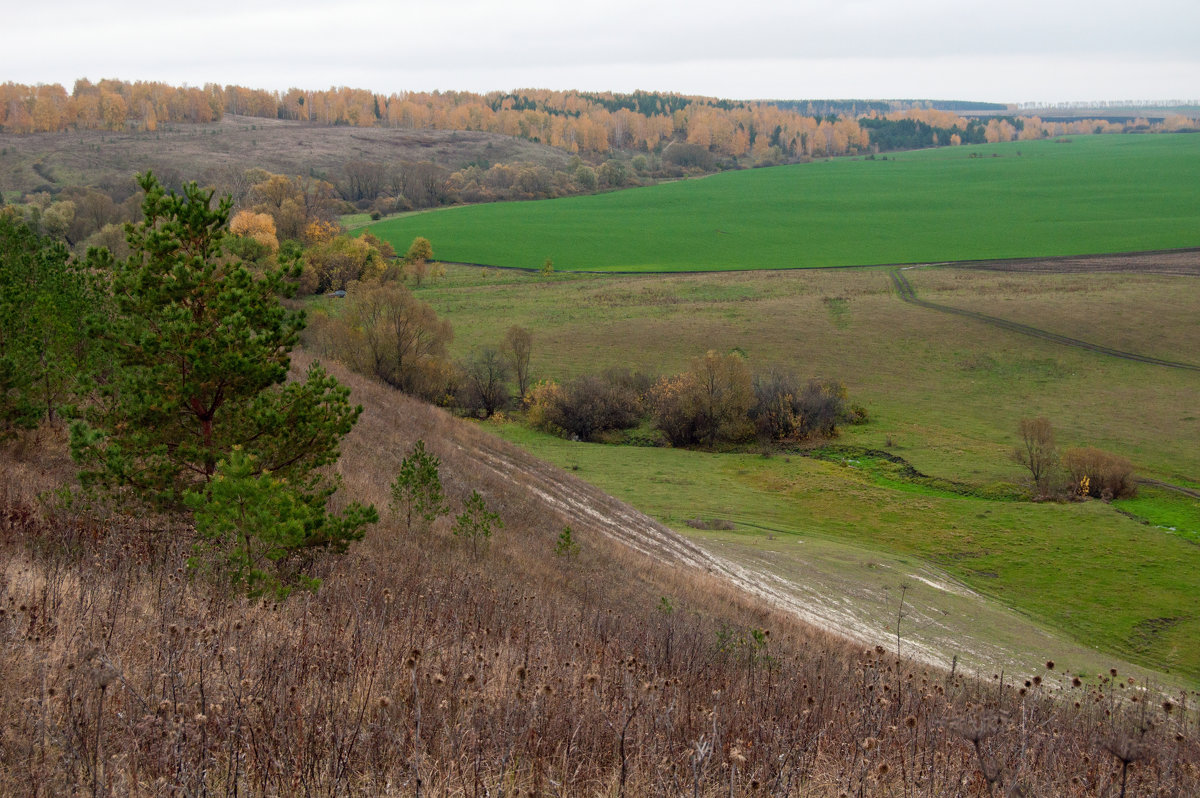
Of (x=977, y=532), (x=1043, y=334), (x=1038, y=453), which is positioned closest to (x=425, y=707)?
(x=977, y=532)

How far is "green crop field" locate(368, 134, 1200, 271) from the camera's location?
9738 centimetres

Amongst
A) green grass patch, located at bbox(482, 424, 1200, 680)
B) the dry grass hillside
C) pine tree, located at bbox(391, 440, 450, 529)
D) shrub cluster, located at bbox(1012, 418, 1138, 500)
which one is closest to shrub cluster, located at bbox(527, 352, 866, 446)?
green grass patch, located at bbox(482, 424, 1200, 680)

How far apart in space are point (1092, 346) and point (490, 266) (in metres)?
60.6

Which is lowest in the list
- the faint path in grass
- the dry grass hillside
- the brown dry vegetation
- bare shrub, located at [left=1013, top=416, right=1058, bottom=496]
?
the faint path in grass

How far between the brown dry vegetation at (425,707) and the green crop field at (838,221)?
8718cm

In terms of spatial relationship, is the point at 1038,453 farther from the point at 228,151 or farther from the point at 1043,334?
the point at 228,151

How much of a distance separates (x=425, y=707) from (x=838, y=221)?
403ft

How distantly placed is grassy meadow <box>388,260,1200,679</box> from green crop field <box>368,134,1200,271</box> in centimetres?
1218

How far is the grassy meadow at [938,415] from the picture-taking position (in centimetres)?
3045

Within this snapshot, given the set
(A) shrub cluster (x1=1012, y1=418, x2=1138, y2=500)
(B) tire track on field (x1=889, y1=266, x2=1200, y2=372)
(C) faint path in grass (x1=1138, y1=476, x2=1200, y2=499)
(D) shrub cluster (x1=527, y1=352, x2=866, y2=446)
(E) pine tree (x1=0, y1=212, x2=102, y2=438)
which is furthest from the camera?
(B) tire track on field (x1=889, y1=266, x2=1200, y2=372)

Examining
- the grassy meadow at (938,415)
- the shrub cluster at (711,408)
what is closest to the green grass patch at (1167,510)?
the grassy meadow at (938,415)

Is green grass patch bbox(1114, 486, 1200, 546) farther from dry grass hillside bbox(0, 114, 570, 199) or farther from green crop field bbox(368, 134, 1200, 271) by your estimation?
dry grass hillside bbox(0, 114, 570, 199)

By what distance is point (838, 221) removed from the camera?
119312mm

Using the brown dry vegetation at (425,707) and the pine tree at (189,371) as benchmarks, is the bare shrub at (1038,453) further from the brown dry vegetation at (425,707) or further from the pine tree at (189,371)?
the pine tree at (189,371)
